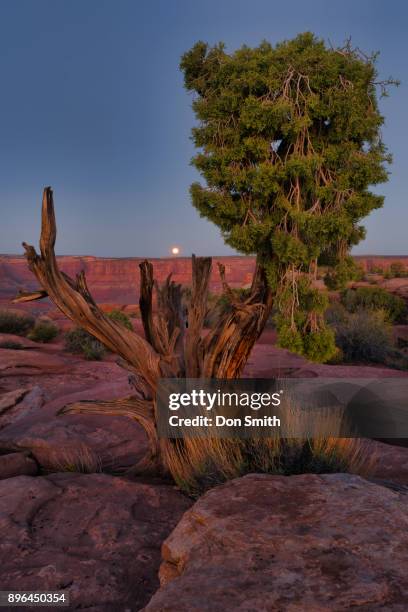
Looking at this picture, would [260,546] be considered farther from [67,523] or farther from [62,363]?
[62,363]

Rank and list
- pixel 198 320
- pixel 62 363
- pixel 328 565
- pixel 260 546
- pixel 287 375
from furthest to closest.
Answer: pixel 62 363, pixel 287 375, pixel 198 320, pixel 260 546, pixel 328 565

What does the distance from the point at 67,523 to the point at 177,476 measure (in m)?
1.32

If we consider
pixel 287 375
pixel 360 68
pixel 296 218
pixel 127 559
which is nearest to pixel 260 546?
pixel 127 559

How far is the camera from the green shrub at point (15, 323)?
2259 centimetres

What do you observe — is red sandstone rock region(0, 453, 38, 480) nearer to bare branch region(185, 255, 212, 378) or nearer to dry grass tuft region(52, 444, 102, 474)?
dry grass tuft region(52, 444, 102, 474)

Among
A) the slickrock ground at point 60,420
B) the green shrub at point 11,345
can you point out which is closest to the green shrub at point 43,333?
the green shrub at point 11,345

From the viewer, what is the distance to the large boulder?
3.14m

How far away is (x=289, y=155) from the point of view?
5.39m

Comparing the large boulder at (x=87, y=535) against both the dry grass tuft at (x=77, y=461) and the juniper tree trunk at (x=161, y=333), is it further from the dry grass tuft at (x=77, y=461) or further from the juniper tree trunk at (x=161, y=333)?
the juniper tree trunk at (x=161, y=333)

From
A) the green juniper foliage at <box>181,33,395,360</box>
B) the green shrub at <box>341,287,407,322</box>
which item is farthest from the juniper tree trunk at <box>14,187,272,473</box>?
the green shrub at <box>341,287,407,322</box>

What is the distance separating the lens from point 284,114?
5.00 meters

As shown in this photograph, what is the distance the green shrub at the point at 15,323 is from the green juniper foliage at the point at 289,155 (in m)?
19.8

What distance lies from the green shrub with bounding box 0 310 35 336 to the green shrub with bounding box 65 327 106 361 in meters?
5.00

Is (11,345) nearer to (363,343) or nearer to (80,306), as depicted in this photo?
(363,343)
